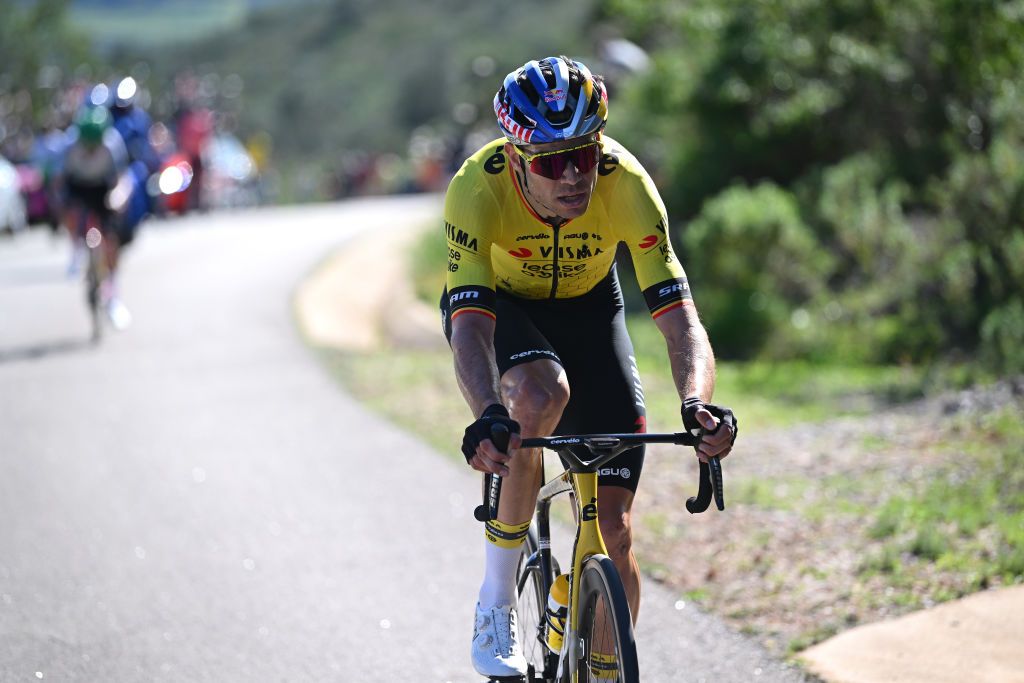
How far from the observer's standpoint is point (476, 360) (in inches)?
160

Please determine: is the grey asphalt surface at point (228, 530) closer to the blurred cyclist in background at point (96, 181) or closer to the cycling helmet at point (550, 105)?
the blurred cyclist in background at point (96, 181)

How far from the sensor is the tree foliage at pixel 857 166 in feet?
36.3

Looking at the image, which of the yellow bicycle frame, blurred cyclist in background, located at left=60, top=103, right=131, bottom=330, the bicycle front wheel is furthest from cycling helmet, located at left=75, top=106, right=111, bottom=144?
the bicycle front wheel

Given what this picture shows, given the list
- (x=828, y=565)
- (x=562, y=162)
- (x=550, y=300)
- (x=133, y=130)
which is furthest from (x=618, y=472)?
(x=133, y=130)

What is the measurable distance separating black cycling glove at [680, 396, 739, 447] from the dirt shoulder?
1.65 metres

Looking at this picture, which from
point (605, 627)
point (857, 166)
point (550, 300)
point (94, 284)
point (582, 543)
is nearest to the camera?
point (605, 627)

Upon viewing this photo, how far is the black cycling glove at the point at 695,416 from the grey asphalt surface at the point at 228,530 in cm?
168

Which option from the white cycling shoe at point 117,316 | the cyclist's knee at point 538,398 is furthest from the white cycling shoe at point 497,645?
the white cycling shoe at point 117,316

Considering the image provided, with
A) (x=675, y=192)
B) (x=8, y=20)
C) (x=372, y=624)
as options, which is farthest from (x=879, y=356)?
(x=8, y=20)

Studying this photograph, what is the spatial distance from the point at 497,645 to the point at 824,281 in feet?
35.1

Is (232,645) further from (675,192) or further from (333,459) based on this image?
(675,192)

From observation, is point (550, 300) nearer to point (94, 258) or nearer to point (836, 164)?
point (94, 258)

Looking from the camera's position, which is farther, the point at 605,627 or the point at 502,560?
the point at 502,560

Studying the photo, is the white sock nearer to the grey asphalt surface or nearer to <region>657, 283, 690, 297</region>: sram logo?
<region>657, 283, 690, 297</region>: sram logo
